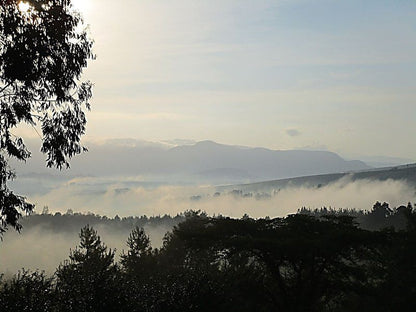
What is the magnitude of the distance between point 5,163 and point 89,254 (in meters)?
41.7

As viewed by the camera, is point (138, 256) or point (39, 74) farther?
point (138, 256)

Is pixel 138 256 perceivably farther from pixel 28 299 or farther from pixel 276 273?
pixel 28 299

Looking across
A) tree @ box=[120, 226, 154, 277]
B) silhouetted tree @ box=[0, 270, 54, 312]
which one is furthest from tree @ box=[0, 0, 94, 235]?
tree @ box=[120, 226, 154, 277]

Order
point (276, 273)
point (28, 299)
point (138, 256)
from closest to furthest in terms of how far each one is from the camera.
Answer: point (28, 299) < point (276, 273) < point (138, 256)

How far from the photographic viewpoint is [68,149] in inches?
674

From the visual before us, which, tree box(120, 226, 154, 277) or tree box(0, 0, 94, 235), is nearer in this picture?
tree box(0, 0, 94, 235)

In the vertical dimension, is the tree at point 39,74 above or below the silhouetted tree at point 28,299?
above

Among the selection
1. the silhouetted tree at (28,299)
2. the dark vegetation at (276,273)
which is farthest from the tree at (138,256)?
the silhouetted tree at (28,299)

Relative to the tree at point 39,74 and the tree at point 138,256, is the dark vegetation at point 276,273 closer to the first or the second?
the tree at point 39,74

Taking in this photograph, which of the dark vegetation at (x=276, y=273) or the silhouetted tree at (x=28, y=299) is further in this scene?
the dark vegetation at (x=276, y=273)

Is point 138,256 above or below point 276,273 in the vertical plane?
below

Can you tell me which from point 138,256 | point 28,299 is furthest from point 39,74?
point 138,256

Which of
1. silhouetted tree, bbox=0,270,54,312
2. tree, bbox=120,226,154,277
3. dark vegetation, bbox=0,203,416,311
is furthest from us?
tree, bbox=120,226,154,277

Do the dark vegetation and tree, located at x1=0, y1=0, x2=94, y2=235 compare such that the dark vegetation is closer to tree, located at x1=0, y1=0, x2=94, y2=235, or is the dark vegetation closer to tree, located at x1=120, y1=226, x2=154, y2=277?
tree, located at x1=0, y1=0, x2=94, y2=235
